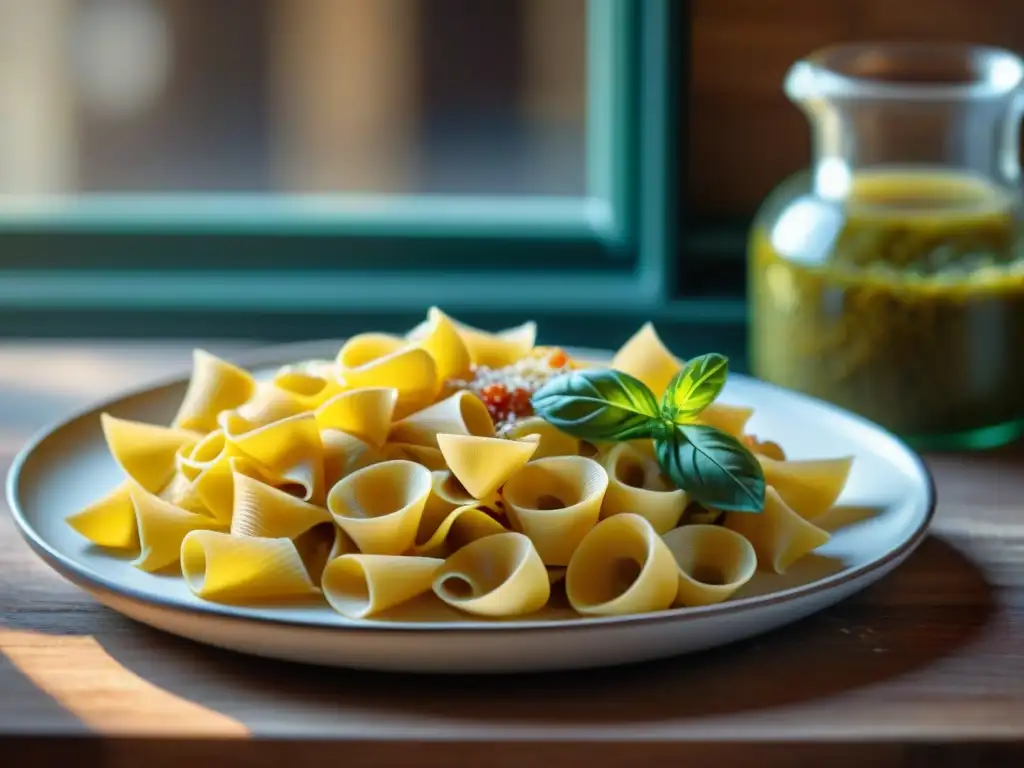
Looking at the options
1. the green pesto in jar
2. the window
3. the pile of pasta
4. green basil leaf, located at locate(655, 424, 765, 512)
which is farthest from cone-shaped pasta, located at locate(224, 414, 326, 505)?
the window

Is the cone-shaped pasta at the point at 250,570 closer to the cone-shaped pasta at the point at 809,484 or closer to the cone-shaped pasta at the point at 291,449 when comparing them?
the cone-shaped pasta at the point at 291,449

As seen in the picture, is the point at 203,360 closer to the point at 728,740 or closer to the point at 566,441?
the point at 566,441

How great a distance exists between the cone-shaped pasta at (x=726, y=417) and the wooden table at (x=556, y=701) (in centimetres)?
16

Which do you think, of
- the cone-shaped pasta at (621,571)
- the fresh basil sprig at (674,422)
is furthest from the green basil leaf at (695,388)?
the cone-shaped pasta at (621,571)

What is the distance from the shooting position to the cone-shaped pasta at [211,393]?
110 centimetres

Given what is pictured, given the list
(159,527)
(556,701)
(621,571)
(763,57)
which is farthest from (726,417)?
(763,57)

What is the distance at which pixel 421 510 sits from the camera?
89 centimetres

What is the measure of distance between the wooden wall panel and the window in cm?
7

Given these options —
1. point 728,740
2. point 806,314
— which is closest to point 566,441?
point 728,740

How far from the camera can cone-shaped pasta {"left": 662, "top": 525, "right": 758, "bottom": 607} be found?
896mm

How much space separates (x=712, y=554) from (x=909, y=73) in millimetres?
704

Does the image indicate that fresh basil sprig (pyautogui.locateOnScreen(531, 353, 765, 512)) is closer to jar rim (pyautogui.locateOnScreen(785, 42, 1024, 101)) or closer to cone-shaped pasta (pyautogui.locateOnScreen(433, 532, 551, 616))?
cone-shaped pasta (pyautogui.locateOnScreen(433, 532, 551, 616))

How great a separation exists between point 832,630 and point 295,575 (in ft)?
1.16

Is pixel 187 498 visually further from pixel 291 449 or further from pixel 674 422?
pixel 674 422
